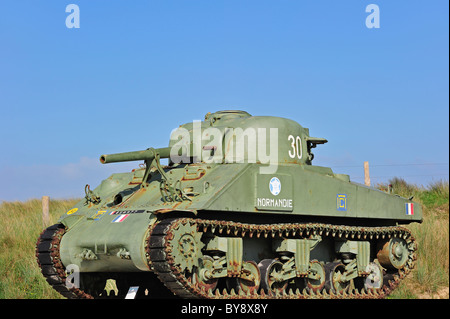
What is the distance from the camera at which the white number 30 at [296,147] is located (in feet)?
45.2

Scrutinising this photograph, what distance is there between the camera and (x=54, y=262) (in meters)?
12.6

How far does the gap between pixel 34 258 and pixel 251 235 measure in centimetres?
672

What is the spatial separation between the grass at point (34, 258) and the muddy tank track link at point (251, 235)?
965 mm

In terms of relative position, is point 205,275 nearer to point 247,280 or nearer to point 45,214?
point 247,280

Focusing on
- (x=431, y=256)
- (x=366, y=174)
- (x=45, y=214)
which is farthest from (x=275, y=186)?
(x=366, y=174)

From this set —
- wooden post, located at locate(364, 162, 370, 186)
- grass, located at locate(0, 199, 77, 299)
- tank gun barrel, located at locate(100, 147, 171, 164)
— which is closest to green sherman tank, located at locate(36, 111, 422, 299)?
tank gun barrel, located at locate(100, 147, 171, 164)

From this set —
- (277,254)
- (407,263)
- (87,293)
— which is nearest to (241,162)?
(277,254)

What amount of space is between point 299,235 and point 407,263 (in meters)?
3.69

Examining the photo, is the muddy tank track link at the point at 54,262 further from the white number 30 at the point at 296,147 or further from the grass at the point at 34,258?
the white number 30 at the point at 296,147

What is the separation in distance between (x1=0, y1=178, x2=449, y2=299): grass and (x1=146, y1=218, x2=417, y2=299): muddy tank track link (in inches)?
38.0

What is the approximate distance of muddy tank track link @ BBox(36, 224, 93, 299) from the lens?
12.6 metres

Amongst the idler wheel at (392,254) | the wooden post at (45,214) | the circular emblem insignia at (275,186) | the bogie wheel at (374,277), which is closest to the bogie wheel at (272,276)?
the circular emblem insignia at (275,186)

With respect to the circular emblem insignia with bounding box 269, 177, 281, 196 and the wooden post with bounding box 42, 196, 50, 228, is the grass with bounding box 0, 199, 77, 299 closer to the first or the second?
the wooden post with bounding box 42, 196, 50, 228
